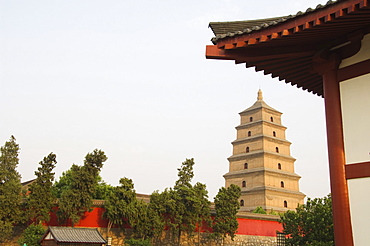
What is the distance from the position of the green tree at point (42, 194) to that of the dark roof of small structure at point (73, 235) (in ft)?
17.3

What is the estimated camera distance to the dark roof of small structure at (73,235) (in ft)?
50.2

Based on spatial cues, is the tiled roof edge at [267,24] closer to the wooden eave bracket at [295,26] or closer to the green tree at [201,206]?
the wooden eave bracket at [295,26]

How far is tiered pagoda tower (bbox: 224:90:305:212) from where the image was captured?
39.7 meters

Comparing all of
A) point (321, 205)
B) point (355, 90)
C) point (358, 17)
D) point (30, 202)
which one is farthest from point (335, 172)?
point (30, 202)

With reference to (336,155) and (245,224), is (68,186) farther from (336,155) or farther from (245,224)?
(336,155)

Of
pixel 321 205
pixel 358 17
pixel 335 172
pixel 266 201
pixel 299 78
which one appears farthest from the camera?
pixel 266 201

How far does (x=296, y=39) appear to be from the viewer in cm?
479

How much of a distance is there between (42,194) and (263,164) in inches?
965

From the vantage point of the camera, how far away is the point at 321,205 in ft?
53.3

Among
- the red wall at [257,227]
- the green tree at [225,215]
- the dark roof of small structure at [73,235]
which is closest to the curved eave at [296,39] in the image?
the dark roof of small structure at [73,235]

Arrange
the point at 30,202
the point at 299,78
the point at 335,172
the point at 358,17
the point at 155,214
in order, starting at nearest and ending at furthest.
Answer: the point at 358,17 < the point at 335,172 < the point at 299,78 < the point at 30,202 < the point at 155,214

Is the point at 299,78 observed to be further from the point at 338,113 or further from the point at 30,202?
the point at 30,202

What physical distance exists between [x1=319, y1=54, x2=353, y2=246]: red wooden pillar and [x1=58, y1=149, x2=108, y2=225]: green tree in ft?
61.4

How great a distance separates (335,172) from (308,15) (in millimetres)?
1852
